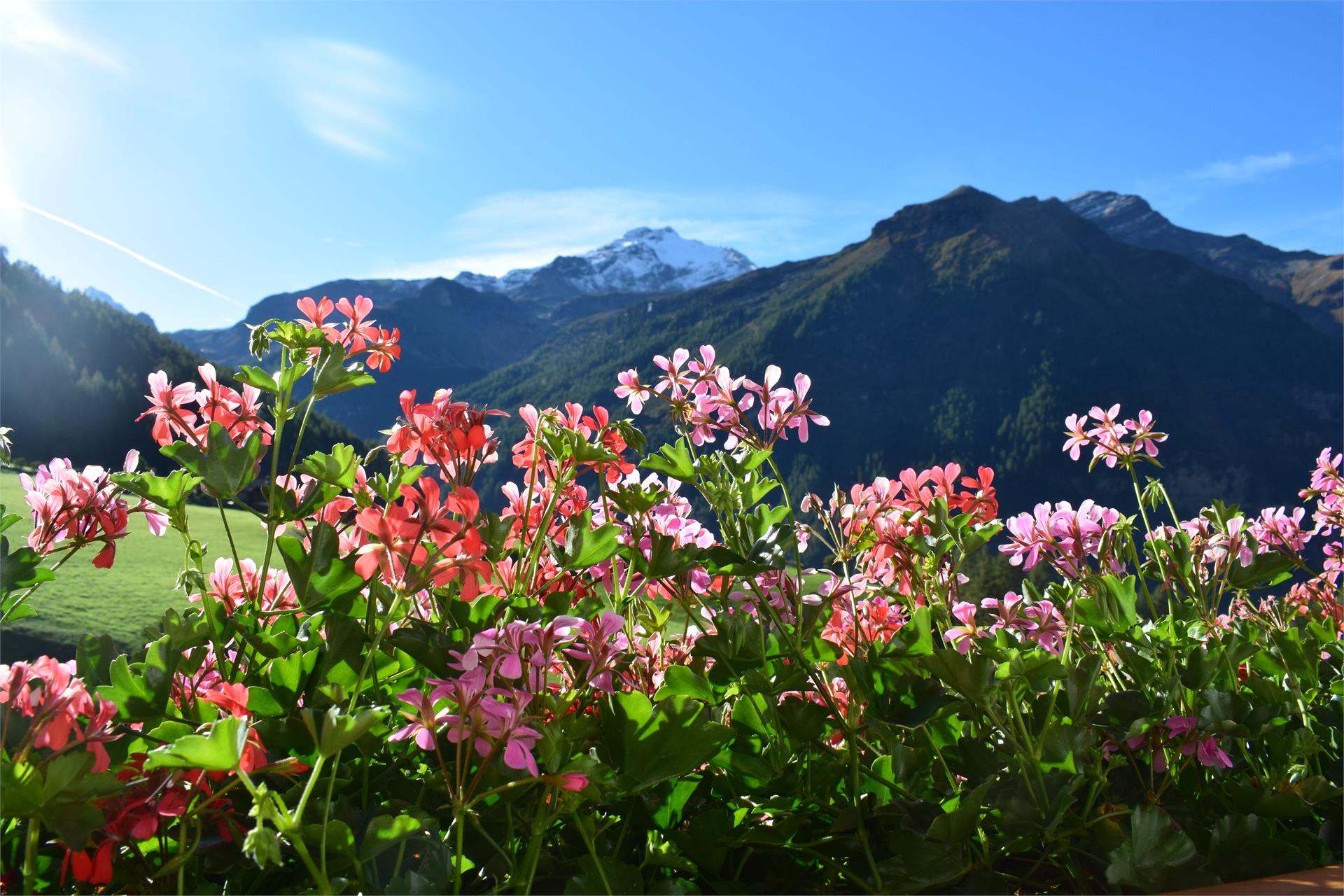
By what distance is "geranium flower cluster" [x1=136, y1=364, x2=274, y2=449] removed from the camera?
960mm

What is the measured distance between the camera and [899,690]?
887mm

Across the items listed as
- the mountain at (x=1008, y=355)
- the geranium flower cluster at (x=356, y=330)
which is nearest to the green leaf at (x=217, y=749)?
the geranium flower cluster at (x=356, y=330)

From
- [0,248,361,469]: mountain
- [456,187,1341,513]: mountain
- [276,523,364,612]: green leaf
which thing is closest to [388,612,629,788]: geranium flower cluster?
[276,523,364,612]: green leaf

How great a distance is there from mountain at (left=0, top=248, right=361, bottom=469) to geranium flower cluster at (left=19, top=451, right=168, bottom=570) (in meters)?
17.2

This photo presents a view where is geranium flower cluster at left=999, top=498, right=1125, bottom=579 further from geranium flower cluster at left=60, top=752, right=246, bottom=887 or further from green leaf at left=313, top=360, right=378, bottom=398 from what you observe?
geranium flower cluster at left=60, top=752, right=246, bottom=887

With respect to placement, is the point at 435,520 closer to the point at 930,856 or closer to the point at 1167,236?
the point at 930,856

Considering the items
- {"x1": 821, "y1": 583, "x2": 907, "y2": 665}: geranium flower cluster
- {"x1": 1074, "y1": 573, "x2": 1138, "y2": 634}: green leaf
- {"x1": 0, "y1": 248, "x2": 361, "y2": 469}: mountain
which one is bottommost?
{"x1": 821, "y1": 583, "x2": 907, "y2": 665}: geranium flower cluster

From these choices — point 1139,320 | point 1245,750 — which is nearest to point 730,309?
point 1139,320

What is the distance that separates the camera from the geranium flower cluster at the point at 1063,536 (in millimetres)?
→ 1259

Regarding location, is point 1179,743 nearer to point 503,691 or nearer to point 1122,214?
point 503,691

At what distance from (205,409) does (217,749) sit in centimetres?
55

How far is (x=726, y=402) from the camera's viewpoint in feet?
3.51

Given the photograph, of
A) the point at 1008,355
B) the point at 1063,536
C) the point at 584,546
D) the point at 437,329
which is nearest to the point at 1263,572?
the point at 1063,536

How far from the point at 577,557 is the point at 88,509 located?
56 cm
